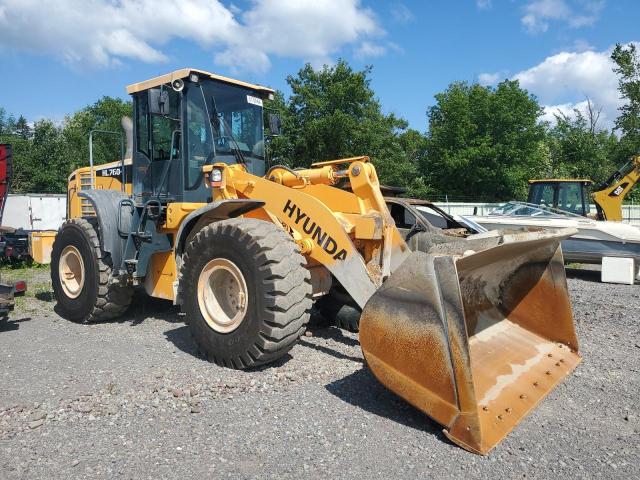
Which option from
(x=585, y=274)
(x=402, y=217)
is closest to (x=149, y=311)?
(x=402, y=217)

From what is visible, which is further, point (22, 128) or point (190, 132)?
point (22, 128)

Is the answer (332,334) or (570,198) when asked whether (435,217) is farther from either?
(570,198)

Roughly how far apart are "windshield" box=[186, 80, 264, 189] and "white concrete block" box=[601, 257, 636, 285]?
775cm

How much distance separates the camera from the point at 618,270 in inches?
410

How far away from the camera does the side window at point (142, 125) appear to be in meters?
6.39

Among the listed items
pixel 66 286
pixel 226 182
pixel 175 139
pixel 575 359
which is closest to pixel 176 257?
pixel 226 182

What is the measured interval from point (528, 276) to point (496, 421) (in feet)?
6.11

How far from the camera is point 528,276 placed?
486 centimetres

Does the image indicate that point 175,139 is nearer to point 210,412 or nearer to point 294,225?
point 294,225

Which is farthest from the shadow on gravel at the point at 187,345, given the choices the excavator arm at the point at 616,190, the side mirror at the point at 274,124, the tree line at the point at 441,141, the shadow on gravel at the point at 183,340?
the tree line at the point at 441,141

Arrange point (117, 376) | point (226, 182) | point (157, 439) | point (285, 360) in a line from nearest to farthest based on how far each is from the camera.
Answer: point (157, 439), point (117, 376), point (285, 360), point (226, 182)

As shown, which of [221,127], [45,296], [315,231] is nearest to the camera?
[315,231]

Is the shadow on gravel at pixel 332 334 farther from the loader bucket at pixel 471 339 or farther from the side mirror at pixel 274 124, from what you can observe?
the side mirror at pixel 274 124

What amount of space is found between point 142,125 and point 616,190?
541 inches
